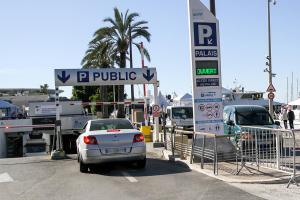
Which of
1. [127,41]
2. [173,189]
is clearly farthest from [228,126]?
[127,41]

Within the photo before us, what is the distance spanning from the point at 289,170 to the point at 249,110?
280 inches

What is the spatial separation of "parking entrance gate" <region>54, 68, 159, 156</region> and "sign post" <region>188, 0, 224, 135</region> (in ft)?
13.8

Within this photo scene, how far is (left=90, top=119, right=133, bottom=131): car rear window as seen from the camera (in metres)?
13.0

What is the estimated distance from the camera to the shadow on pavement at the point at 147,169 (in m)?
12.1

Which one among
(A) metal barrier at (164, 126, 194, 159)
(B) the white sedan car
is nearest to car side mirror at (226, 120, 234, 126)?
(A) metal barrier at (164, 126, 194, 159)

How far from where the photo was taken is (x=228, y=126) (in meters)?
16.9

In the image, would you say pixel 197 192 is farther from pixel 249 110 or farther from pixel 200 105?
pixel 249 110

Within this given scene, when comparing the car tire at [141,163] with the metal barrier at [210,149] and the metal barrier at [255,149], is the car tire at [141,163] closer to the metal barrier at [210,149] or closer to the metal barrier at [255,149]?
the metal barrier at [210,149]

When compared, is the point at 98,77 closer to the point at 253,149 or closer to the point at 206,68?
the point at 206,68

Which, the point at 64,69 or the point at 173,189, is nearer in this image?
the point at 173,189

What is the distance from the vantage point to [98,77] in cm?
1748

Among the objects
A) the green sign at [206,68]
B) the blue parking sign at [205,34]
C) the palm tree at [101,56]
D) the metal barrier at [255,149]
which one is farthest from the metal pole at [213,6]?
the palm tree at [101,56]

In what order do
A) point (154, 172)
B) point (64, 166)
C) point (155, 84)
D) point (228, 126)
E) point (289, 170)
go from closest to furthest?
point (289, 170), point (154, 172), point (64, 166), point (228, 126), point (155, 84)

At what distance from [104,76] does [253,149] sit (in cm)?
786
